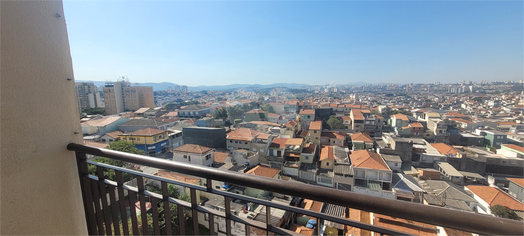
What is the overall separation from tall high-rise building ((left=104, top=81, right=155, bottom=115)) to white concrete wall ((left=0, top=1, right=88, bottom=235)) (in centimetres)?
2870

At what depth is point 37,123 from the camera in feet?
2.63

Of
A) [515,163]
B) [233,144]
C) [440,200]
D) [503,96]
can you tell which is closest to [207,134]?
[233,144]

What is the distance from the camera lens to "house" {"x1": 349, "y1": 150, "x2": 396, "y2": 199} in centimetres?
763

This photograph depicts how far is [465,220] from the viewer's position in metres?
0.42

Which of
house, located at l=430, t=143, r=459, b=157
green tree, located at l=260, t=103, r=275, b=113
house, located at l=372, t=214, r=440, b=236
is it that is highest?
house, located at l=372, t=214, r=440, b=236

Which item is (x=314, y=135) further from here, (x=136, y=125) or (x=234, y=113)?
(x=234, y=113)

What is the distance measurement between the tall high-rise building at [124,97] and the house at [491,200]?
30205mm

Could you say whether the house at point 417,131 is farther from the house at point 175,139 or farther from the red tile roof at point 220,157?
the house at point 175,139

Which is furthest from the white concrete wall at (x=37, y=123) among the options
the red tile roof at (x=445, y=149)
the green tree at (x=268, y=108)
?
the green tree at (x=268, y=108)

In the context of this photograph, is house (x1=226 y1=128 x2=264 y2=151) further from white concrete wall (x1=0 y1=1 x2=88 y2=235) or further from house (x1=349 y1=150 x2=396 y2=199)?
white concrete wall (x1=0 y1=1 x2=88 y2=235)

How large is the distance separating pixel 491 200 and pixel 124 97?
31280mm

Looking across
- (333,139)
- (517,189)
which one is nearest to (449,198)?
(517,189)

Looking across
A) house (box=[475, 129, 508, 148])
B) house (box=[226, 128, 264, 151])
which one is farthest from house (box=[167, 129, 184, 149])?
house (box=[475, 129, 508, 148])

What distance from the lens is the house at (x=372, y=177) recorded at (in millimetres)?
7629
